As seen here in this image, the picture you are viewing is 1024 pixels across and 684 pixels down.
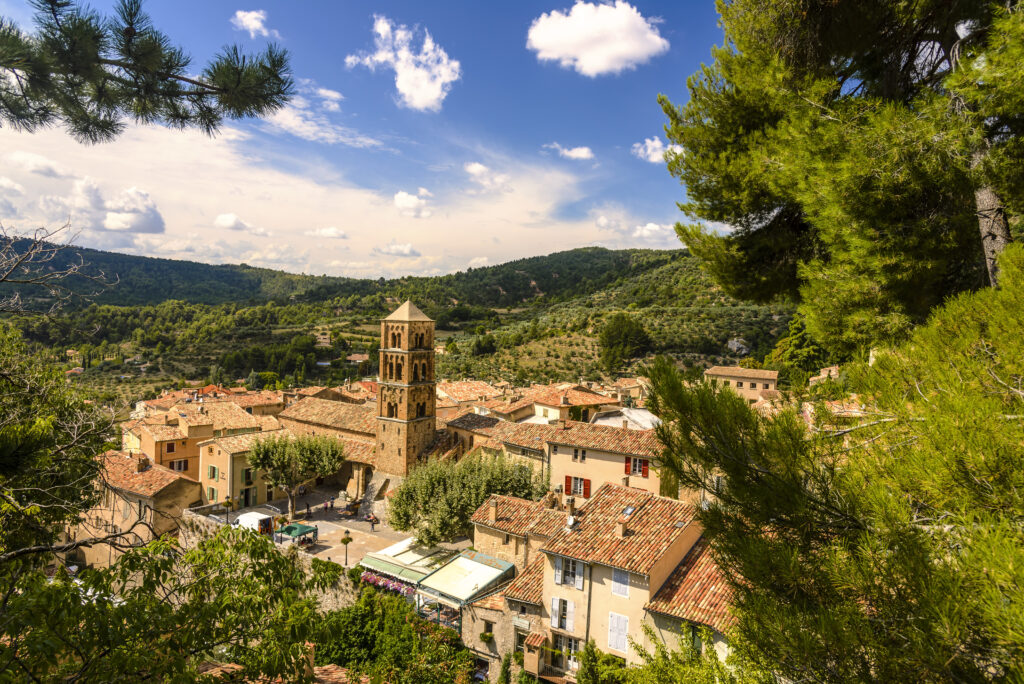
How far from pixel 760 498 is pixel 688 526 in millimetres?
12260

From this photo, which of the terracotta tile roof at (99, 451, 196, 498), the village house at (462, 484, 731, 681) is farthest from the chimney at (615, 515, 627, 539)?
the terracotta tile roof at (99, 451, 196, 498)

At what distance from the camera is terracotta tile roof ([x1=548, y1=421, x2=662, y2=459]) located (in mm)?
23938

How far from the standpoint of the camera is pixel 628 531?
Answer: 52.2 ft

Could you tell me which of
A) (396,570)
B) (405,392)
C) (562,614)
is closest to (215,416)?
(405,392)

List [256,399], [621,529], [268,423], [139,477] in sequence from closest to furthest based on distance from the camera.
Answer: [621,529] → [139,477] → [268,423] → [256,399]

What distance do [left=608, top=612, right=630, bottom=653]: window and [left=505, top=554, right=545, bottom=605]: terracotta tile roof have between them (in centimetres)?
227

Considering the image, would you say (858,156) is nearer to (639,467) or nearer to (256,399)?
(639,467)

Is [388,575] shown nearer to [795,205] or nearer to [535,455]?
[535,455]

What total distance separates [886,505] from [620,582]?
12.4 m

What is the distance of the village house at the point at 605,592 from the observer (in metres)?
14.1

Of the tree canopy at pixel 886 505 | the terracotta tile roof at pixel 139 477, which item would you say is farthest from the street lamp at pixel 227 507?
the tree canopy at pixel 886 505

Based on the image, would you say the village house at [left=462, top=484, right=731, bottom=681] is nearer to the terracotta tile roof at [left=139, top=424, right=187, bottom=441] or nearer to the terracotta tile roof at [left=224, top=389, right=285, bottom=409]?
the terracotta tile roof at [left=139, top=424, right=187, bottom=441]

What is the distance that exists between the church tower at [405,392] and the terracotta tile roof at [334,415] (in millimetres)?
2902

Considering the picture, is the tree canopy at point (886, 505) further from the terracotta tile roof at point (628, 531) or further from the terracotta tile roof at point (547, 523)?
the terracotta tile roof at point (547, 523)
